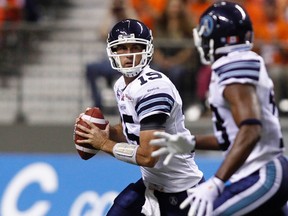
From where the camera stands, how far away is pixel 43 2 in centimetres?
1254

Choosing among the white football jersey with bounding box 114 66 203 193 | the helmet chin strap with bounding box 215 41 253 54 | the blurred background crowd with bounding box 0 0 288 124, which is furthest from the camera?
the blurred background crowd with bounding box 0 0 288 124

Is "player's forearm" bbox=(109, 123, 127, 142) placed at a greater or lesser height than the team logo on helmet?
lesser

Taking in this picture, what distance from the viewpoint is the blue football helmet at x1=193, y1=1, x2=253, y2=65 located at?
17.5ft

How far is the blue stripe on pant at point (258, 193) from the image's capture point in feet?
17.2

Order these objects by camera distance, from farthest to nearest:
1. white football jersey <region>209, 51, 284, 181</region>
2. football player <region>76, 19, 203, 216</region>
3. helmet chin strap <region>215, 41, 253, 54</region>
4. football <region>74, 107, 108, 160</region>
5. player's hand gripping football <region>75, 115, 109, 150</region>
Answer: football <region>74, 107, 108, 160</region>
player's hand gripping football <region>75, 115, 109, 150</region>
football player <region>76, 19, 203, 216</region>
helmet chin strap <region>215, 41, 253, 54</region>
white football jersey <region>209, 51, 284, 181</region>

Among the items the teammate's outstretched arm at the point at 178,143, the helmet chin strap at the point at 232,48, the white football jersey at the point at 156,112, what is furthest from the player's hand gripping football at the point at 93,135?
the helmet chin strap at the point at 232,48

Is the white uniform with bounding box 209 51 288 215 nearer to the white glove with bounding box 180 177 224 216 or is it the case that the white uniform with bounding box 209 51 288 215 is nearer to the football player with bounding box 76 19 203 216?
the white glove with bounding box 180 177 224 216

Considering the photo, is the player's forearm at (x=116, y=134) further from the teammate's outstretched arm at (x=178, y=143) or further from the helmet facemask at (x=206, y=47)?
the helmet facemask at (x=206, y=47)

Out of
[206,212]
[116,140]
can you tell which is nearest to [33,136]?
[116,140]

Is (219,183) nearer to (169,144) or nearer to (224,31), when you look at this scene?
(169,144)

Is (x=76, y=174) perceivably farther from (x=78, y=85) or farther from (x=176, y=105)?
(x=176, y=105)

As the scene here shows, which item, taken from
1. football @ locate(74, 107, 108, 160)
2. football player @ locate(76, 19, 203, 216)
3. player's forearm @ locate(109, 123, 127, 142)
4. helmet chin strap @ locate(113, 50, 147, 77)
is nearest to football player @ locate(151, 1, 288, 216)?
football player @ locate(76, 19, 203, 216)

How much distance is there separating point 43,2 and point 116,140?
20.1 ft

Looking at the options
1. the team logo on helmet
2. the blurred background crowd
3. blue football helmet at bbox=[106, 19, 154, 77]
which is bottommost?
the blurred background crowd
